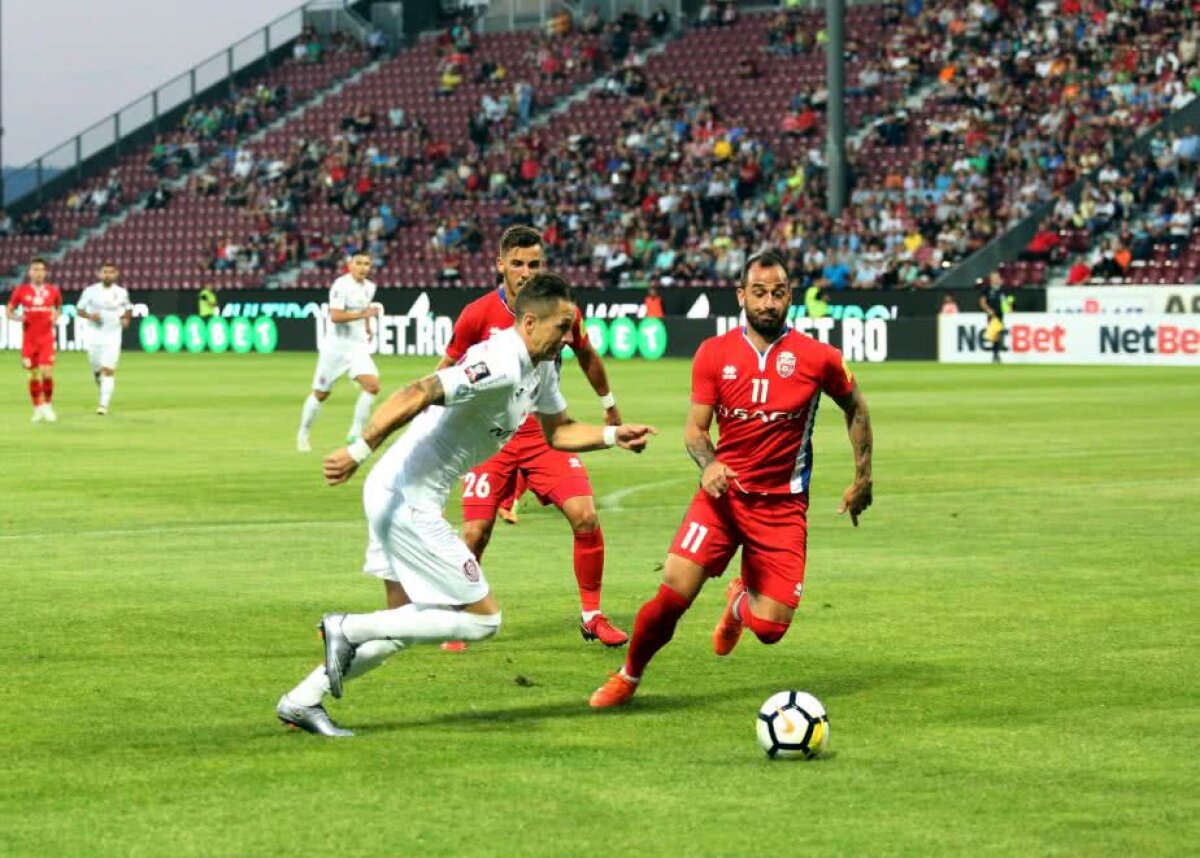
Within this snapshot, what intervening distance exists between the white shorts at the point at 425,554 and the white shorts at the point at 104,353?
24542 millimetres

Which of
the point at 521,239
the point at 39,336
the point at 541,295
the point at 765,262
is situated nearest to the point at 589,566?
the point at 521,239

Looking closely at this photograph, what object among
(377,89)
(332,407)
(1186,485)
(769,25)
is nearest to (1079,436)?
(1186,485)

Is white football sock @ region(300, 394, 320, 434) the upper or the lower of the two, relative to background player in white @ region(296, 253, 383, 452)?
lower

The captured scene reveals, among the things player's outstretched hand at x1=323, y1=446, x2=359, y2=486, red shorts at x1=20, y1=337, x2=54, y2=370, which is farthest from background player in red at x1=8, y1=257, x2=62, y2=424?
player's outstretched hand at x1=323, y1=446, x2=359, y2=486

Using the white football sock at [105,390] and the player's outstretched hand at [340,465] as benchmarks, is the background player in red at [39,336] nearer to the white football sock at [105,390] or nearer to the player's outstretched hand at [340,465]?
the white football sock at [105,390]

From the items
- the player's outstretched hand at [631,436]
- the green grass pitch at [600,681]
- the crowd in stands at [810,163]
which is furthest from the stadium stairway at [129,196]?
the player's outstretched hand at [631,436]

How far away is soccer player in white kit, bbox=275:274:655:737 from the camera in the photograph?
9062 millimetres

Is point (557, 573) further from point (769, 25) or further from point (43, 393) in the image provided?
point (769, 25)

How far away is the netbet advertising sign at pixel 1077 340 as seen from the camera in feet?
149

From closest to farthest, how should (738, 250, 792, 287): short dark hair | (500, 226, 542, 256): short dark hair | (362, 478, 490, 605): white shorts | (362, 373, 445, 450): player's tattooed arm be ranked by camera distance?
(362, 373, 445, 450): player's tattooed arm, (362, 478, 490, 605): white shorts, (738, 250, 792, 287): short dark hair, (500, 226, 542, 256): short dark hair

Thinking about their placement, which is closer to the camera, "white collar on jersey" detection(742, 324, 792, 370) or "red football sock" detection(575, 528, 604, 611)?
"white collar on jersey" detection(742, 324, 792, 370)

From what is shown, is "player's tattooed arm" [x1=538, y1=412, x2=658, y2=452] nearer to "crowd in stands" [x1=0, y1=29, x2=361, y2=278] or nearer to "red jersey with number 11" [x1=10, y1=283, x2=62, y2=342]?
"red jersey with number 11" [x1=10, y1=283, x2=62, y2=342]

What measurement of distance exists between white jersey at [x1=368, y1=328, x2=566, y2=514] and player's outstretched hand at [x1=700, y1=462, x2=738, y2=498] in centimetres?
93

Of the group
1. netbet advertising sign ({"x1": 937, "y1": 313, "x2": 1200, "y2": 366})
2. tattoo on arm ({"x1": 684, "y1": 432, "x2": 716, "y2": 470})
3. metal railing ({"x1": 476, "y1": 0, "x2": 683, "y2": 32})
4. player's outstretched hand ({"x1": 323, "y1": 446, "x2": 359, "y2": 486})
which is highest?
metal railing ({"x1": 476, "y1": 0, "x2": 683, "y2": 32})
